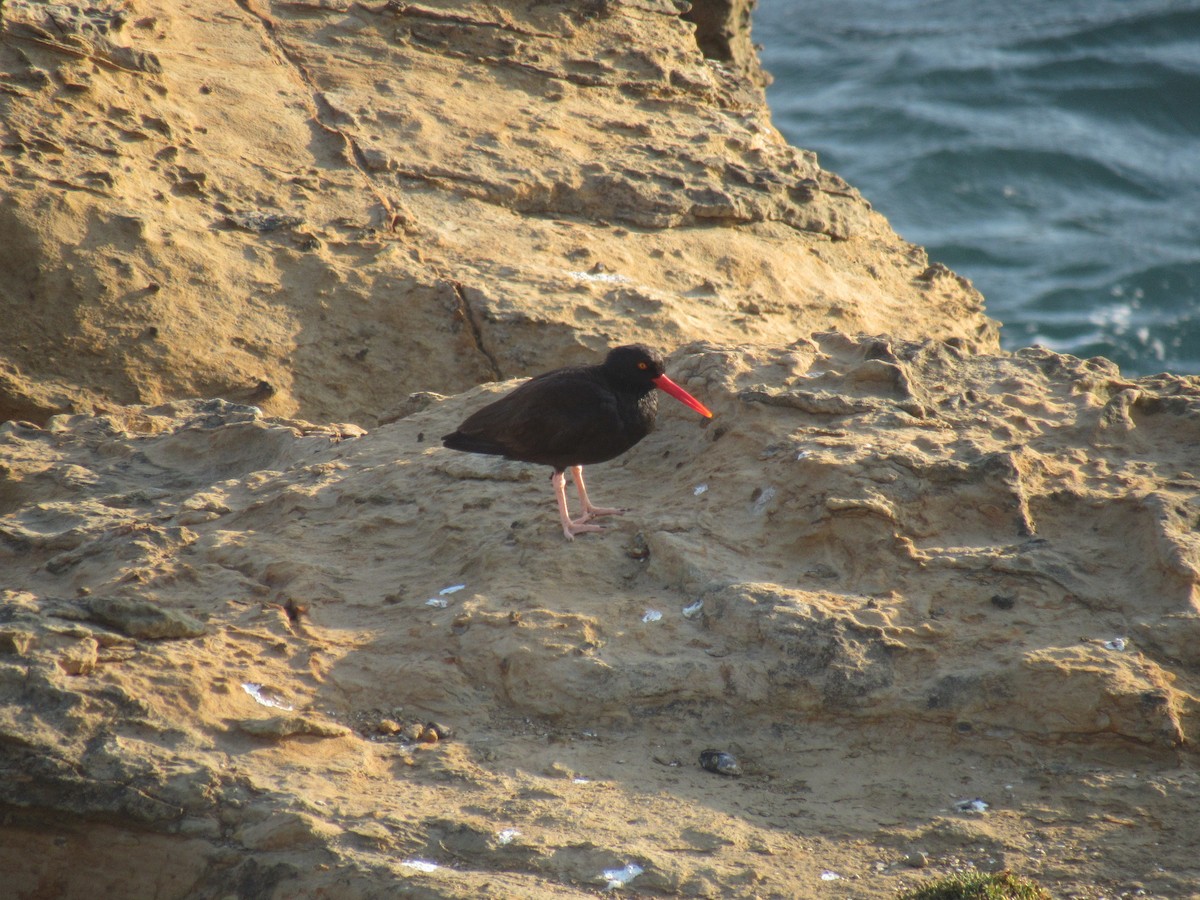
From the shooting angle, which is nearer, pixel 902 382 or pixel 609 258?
pixel 902 382

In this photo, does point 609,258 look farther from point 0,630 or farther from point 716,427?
point 0,630

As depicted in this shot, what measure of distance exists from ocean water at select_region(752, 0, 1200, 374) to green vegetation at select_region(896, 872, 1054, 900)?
1411 cm

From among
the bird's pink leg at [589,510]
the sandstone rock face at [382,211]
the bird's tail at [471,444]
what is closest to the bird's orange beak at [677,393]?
the bird's pink leg at [589,510]

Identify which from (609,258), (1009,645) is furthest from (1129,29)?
(1009,645)

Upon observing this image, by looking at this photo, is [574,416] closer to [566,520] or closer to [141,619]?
[566,520]

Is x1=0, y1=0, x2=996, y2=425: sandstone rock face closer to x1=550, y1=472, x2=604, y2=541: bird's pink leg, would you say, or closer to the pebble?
x1=550, y1=472, x2=604, y2=541: bird's pink leg

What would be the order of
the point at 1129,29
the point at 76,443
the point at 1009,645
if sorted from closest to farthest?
the point at 1009,645
the point at 76,443
the point at 1129,29

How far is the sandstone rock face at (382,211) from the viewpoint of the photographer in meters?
7.24

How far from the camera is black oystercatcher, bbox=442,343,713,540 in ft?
17.3

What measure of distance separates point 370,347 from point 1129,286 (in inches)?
561

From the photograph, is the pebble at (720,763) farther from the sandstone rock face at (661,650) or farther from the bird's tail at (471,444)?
the bird's tail at (471,444)

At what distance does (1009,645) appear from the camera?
14.7 ft

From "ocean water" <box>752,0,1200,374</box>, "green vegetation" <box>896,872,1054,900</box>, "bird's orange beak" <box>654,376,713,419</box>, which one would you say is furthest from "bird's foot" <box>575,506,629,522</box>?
"ocean water" <box>752,0,1200,374</box>

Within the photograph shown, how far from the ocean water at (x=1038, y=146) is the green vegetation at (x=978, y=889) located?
14108 mm
